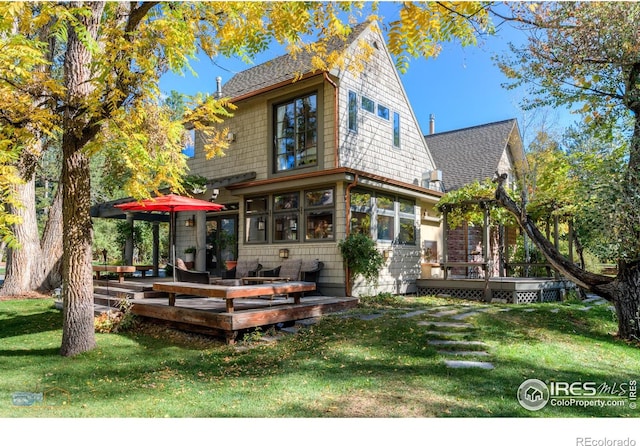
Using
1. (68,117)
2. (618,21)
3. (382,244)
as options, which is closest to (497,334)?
(382,244)

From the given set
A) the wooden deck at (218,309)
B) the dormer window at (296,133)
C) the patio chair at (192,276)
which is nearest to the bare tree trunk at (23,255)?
the wooden deck at (218,309)

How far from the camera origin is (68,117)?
231 inches

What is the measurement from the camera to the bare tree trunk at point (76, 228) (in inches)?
231

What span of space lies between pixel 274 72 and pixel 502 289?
8763 millimetres

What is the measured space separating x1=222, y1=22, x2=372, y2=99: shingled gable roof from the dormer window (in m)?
0.70

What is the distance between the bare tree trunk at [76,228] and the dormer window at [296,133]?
17.7ft

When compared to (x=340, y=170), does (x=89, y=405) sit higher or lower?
lower

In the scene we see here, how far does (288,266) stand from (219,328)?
12.6 ft

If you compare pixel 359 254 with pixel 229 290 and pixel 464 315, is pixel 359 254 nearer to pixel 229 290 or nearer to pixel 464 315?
pixel 464 315

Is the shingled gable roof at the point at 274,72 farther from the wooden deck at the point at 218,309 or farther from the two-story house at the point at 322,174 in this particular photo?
the wooden deck at the point at 218,309

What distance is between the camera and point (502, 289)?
10477mm

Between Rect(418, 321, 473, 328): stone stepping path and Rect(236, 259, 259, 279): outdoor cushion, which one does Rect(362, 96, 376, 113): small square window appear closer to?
Rect(236, 259, 259, 279): outdoor cushion

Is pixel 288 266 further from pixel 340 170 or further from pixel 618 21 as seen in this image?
pixel 618 21

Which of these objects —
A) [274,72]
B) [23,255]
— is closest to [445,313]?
[274,72]
